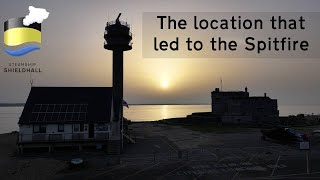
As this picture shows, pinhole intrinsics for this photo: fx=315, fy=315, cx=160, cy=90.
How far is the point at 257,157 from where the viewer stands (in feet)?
118

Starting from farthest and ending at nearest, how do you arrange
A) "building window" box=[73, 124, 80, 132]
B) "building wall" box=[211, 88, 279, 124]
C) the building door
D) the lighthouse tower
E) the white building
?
"building wall" box=[211, 88, 279, 124]
the lighthouse tower
the building door
"building window" box=[73, 124, 80, 132]
the white building

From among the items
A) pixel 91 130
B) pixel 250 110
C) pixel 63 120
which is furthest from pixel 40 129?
pixel 250 110

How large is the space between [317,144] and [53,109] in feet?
123

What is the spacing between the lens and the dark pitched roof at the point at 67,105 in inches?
1639

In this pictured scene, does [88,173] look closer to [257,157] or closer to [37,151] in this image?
[37,151]

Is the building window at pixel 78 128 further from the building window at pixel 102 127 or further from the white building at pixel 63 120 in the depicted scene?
the building window at pixel 102 127

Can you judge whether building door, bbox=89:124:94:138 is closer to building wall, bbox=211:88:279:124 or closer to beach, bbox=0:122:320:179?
beach, bbox=0:122:320:179

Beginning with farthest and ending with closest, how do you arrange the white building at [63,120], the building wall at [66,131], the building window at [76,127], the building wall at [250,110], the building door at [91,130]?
1. the building wall at [250,110]
2. the building door at [91,130]
3. the building window at [76,127]
4. the white building at [63,120]
5. the building wall at [66,131]

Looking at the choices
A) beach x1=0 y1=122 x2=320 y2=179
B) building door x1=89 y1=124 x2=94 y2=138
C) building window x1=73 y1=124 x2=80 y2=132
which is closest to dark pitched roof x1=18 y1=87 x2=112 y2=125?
building window x1=73 y1=124 x2=80 y2=132

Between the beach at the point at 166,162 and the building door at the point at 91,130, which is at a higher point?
the building door at the point at 91,130

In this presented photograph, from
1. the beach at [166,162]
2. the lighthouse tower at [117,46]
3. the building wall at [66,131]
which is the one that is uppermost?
the lighthouse tower at [117,46]

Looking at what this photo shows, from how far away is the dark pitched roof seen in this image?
41625mm

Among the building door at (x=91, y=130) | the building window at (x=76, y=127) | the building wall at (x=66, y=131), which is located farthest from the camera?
the building door at (x=91, y=130)

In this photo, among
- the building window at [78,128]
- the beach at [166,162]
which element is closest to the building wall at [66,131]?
the building window at [78,128]
